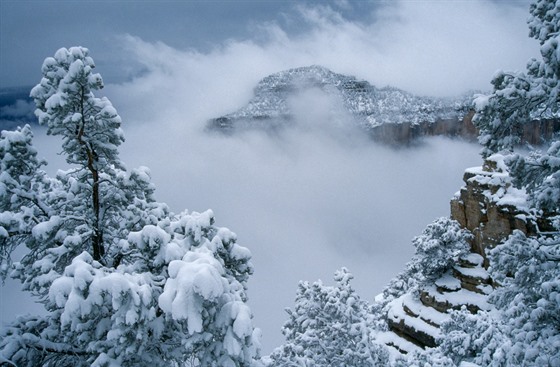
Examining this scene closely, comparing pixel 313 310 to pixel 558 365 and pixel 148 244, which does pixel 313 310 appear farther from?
pixel 148 244

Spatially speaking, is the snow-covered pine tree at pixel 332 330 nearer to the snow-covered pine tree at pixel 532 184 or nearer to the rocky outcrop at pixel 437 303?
the snow-covered pine tree at pixel 532 184

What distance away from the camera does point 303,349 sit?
11.7 meters

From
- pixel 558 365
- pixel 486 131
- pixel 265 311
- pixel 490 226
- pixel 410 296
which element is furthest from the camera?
pixel 265 311

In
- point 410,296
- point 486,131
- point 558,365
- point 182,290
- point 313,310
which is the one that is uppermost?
point 410,296

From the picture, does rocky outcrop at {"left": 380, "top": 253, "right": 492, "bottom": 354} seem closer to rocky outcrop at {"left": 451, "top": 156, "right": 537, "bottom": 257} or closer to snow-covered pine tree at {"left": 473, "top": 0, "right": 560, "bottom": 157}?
rocky outcrop at {"left": 451, "top": 156, "right": 537, "bottom": 257}

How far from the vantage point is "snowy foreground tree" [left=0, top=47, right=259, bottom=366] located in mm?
4855

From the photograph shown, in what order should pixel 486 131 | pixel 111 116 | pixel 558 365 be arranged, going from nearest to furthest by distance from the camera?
pixel 558 365 < pixel 111 116 < pixel 486 131

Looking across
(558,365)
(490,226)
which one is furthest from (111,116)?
(490,226)

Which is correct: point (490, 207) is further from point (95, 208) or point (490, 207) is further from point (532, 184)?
point (95, 208)

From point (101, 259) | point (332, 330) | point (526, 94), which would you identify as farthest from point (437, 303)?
point (101, 259)

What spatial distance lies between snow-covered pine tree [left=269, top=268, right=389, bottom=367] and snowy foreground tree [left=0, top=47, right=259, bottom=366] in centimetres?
595

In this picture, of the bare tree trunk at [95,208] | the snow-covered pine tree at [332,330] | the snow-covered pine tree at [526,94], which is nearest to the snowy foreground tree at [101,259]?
the bare tree trunk at [95,208]

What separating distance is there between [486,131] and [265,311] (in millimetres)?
149171

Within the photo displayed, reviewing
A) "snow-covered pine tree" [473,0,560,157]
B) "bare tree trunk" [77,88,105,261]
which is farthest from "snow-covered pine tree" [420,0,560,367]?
"bare tree trunk" [77,88,105,261]
